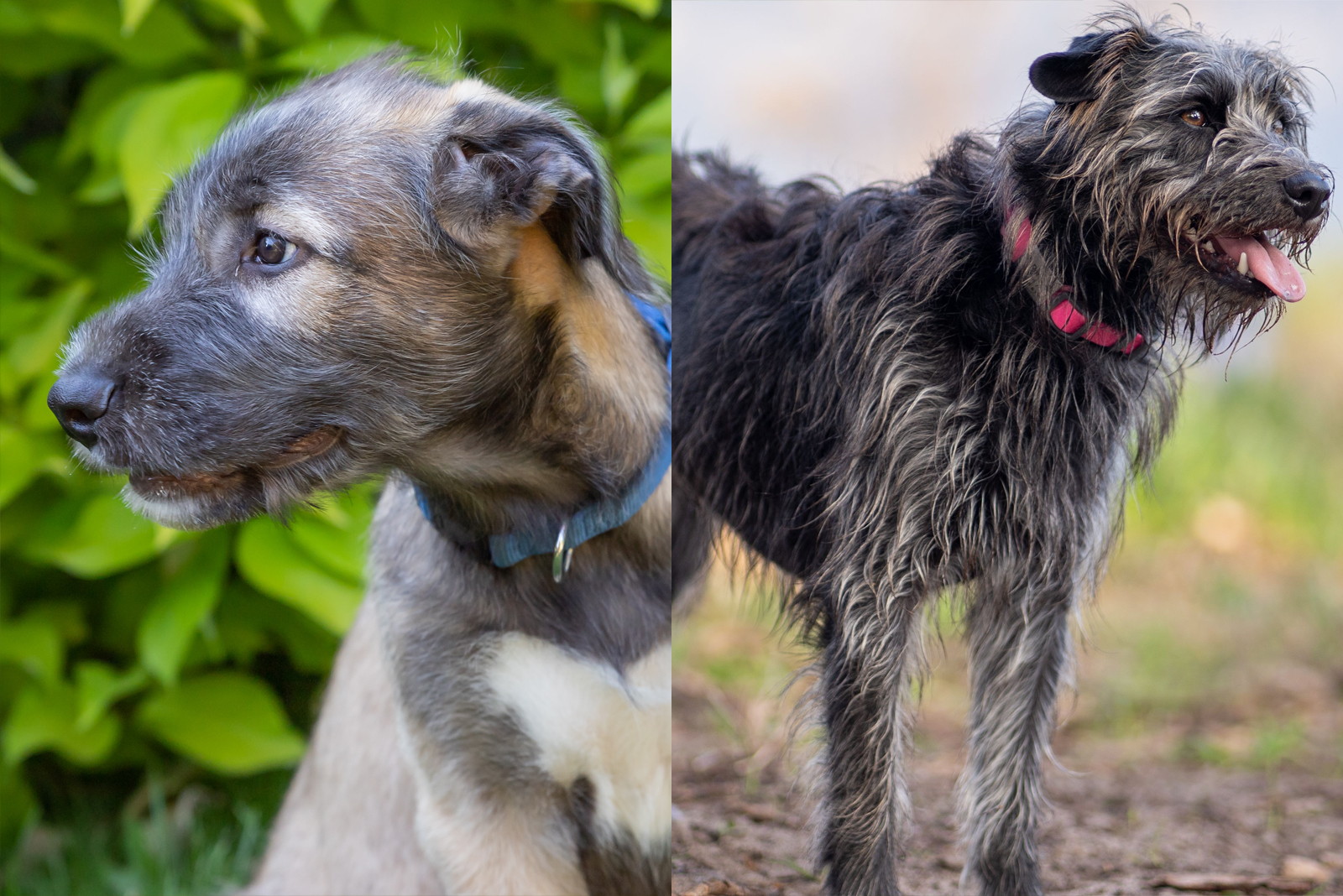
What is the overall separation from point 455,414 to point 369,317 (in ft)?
0.68

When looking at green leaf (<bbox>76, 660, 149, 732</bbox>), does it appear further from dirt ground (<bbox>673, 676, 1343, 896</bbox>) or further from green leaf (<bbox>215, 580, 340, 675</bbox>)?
dirt ground (<bbox>673, 676, 1343, 896</bbox>)

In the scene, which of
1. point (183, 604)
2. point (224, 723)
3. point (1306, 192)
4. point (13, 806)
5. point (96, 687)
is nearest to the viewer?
point (1306, 192)

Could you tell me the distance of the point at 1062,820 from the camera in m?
1.79

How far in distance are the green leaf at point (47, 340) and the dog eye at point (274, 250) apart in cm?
144

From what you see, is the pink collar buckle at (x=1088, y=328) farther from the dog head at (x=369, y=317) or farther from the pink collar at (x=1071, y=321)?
the dog head at (x=369, y=317)

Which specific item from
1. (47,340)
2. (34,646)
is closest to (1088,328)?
(47,340)

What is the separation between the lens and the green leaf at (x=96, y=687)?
294 centimetres

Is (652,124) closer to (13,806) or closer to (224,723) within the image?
(224,723)

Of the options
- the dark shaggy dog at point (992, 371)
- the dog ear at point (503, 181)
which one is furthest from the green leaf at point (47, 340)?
the dark shaggy dog at point (992, 371)

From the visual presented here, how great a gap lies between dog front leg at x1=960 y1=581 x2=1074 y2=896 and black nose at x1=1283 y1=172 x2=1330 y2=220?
1.86 ft

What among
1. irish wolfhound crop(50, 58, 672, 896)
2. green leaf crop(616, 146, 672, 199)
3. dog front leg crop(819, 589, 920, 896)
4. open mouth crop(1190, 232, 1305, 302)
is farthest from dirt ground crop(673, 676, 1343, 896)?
green leaf crop(616, 146, 672, 199)

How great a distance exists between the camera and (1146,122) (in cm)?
126

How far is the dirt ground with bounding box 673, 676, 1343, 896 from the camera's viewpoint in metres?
1.58

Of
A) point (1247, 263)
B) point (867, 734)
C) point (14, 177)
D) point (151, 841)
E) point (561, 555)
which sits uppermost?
point (14, 177)
